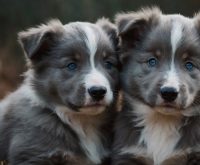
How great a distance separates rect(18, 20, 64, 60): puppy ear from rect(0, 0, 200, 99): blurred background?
8414mm

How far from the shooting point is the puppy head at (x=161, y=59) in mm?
6520

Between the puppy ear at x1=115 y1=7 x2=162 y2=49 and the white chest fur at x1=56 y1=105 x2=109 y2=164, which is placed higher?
the puppy ear at x1=115 y1=7 x2=162 y2=49

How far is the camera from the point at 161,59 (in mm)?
6742


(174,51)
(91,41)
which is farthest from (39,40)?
(174,51)

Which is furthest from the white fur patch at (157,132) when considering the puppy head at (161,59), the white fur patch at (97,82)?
the white fur patch at (97,82)

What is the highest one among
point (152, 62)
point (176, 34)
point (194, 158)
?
point (176, 34)

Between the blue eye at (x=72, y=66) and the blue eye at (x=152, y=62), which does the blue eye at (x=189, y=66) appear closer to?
the blue eye at (x=152, y=62)

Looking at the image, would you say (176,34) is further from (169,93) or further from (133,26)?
(169,93)

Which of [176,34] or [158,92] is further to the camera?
[176,34]

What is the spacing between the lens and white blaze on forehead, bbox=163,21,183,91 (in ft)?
21.2

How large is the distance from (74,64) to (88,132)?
0.73 m

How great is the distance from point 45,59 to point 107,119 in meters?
0.89

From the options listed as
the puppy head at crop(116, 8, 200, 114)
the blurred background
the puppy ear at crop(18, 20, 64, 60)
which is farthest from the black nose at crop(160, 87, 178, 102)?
the blurred background

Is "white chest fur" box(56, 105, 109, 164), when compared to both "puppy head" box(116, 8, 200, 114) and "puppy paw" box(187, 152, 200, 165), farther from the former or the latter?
"puppy paw" box(187, 152, 200, 165)
